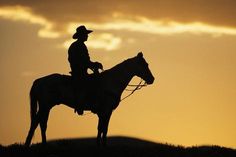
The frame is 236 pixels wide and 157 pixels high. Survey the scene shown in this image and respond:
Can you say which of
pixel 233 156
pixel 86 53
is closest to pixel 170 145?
pixel 233 156

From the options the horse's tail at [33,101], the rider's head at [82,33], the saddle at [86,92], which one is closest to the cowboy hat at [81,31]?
the rider's head at [82,33]

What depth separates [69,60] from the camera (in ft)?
121

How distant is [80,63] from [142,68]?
109 inches

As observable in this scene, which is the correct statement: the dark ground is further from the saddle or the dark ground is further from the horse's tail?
the saddle

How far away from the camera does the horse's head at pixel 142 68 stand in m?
37.7

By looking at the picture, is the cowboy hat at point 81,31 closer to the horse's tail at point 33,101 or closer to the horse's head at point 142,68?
the horse's head at point 142,68

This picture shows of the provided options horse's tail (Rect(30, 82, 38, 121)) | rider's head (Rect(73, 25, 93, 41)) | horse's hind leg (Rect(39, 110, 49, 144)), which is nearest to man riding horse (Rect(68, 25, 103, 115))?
rider's head (Rect(73, 25, 93, 41))

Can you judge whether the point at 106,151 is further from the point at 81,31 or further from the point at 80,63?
the point at 81,31

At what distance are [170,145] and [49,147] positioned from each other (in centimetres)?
530

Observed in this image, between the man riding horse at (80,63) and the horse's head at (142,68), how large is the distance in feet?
5.41

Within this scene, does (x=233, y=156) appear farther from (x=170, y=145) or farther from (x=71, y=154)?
(x=71, y=154)

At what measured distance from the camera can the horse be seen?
3678cm

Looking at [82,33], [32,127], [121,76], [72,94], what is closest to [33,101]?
[32,127]

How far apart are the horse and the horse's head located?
32cm
